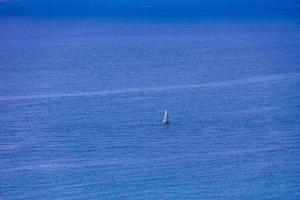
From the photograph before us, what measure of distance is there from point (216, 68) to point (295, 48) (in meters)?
10.5

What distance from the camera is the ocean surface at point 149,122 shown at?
15648mm

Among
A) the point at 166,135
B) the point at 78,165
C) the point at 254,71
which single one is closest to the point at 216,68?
the point at 254,71

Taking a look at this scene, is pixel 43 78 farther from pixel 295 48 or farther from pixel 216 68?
pixel 295 48

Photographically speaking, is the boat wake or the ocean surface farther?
the boat wake

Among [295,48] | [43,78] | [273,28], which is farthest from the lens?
[273,28]

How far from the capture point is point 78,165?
16953 millimetres

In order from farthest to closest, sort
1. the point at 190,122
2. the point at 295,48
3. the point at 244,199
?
1. the point at 295,48
2. the point at 190,122
3. the point at 244,199

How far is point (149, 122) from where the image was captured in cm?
2097

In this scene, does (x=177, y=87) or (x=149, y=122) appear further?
(x=177, y=87)

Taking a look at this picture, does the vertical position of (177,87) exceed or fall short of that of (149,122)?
it falls short

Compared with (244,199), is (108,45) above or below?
below

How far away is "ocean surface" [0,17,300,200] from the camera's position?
1565cm

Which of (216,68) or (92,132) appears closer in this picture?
(92,132)

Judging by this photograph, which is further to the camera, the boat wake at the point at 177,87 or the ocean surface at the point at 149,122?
the boat wake at the point at 177,87
